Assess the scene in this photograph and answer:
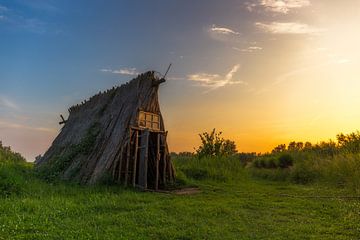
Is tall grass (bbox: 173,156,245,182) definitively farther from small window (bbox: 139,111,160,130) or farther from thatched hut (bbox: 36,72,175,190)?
small window (bbox: 139,111,160,130)

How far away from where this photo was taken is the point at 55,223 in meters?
9.81

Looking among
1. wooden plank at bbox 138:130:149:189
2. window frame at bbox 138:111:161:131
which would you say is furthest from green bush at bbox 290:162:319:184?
wooden plank at bbox 138:130:149:189

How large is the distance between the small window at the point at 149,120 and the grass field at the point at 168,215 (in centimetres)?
378

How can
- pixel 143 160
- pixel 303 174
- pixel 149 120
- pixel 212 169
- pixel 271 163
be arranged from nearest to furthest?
pixel 143 160
pixel 149 120
pixel 303 174
pixel 212 169
pixel 271 163

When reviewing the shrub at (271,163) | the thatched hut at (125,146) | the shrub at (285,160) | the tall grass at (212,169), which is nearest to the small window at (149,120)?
the thatched hut at (125,146)

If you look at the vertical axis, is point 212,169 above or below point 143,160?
below

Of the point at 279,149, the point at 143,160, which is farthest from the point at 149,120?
the point at 279,149

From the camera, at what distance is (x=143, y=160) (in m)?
18.4

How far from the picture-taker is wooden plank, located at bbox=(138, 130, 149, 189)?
17997 mm

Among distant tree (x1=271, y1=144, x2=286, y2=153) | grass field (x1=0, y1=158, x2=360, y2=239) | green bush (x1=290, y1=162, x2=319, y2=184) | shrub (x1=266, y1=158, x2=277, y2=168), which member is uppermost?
distant tree (x1=271, y1=144, x2=286, y2=153)

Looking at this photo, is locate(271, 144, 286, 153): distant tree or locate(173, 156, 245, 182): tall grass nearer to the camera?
locate(173, 156, 245, 182): tall grass

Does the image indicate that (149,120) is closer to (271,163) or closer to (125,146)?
(125,146)

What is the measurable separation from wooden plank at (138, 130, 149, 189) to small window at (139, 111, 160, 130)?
65 cm

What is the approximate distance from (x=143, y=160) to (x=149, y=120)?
209 centimetres
